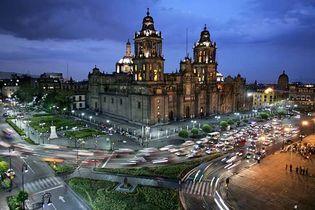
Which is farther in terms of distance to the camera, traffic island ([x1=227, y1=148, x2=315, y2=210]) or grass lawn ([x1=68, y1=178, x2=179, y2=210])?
traffic island ([x1=227, y1=148, x2=315, y2=210])

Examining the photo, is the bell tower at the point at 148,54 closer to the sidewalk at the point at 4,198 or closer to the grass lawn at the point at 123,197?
the grass lawn at the point at 123,197

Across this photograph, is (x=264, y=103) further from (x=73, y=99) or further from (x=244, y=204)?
(x=244, y=204)

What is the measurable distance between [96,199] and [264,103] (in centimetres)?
12625

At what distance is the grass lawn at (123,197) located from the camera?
108ft

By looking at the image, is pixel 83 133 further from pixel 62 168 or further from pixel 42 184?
pixel 42 184

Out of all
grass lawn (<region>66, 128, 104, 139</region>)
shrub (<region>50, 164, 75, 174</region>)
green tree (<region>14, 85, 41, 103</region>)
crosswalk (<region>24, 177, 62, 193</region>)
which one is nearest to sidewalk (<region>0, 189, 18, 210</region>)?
crosswalk (<region>24, 177, 62, 193</region>)

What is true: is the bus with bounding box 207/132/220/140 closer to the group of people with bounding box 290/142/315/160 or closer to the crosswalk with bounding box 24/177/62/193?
the group of people with bounding box 290/142/315/160

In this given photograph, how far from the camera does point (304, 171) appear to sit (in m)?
45.1

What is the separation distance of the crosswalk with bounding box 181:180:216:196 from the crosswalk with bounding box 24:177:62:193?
19.2 meters

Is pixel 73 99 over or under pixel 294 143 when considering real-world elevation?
over

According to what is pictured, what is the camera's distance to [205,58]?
10700 cm

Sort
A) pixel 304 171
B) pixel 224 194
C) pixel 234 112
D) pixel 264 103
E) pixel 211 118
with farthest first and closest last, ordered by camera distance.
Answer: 1. pixel 264 103
2. pixel 234 112
3. pixel 211 118
4. pixel 304 171
5. pixel 224 194

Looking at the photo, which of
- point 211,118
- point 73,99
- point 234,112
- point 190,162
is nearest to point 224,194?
point 190,162

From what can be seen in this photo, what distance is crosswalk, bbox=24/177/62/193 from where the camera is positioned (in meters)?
39.0
